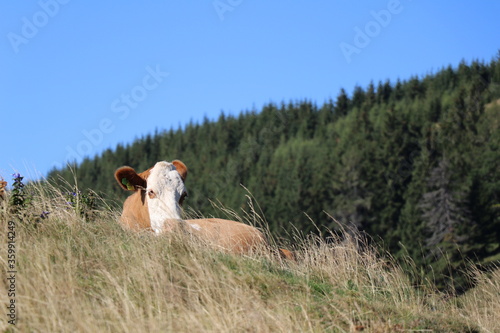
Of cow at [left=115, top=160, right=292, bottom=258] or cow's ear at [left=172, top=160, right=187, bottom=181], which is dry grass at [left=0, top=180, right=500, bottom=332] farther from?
cow's ear at [left=172, top=160, right=187, bottom=181]

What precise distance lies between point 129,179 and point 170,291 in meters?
3.72

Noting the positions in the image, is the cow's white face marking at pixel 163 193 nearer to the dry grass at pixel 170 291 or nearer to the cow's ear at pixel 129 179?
the cow's ear at pixel 129 179

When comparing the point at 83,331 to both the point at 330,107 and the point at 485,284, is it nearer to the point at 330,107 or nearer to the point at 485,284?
the point at 485,284

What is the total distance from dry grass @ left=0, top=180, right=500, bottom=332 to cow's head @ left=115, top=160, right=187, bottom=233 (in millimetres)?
1140

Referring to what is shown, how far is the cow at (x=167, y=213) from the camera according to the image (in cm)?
895

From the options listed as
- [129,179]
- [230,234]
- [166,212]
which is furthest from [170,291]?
[129,179]

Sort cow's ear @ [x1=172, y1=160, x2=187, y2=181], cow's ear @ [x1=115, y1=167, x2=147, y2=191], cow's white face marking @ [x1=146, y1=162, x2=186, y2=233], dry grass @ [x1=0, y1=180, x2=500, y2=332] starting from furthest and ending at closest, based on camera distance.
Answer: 1. cow's ear @ [x1=172, y1=160, x2=187, y2=181]
2. cow's ear @ [x1=115, y1=167, x2=147, y2=191]
3. cow's white face marking @ [x1=146, y1=162, x2=186, y2=233]
4. dry grass @ [x1=0, y1=180, x2=500, y2=332]

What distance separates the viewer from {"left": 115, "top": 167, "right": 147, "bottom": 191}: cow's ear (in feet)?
31.5

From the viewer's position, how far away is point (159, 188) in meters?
9.48

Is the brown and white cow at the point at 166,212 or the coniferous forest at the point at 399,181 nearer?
the brown and white cow at the point at 166,212

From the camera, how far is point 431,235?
77.8 m

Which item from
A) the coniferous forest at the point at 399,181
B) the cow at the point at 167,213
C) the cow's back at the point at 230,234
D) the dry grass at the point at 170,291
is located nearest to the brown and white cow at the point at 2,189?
the dry grass at the point at 170,291

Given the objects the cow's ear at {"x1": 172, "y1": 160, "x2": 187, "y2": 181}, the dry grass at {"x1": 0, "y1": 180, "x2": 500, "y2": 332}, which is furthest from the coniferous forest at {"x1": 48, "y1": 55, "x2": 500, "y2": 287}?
the dry grass at {"x1": 0, "y1": 180, "x2": 500, "y2": 332}

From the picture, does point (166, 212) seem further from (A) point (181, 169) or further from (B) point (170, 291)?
(B) point (170, 291)
